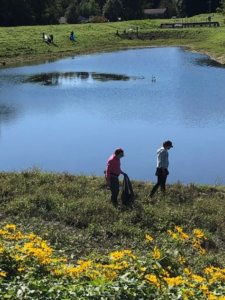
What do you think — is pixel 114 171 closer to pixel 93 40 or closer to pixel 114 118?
pixel 114 118

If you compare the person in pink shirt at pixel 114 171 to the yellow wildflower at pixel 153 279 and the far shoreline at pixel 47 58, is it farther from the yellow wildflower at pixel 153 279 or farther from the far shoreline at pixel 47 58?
the far shoreline at pixel 47 58

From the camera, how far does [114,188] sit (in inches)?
644

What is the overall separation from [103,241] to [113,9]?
111m

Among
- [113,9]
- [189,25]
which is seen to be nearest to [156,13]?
[113,9]

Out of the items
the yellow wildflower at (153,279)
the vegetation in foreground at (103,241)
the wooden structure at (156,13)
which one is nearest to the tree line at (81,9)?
the wooden structure at (156,13)

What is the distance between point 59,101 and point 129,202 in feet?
73.7

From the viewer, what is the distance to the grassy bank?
65000 millimetres

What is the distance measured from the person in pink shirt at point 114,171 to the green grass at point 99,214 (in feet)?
1.10

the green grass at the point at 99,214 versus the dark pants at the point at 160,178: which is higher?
the dark pants at the point at 160,178

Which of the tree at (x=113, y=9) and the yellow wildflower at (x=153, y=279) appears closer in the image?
the yellow wildflower at (x=153, y=279)

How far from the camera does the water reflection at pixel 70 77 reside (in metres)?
47.7

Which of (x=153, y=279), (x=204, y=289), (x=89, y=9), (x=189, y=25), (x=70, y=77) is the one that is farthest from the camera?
(x=89, y=9)

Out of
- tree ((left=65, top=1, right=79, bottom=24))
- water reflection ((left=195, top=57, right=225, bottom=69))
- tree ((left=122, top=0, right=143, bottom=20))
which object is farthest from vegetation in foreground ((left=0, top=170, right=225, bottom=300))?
tree ((left=65, top=1, right=79, bottom=24))

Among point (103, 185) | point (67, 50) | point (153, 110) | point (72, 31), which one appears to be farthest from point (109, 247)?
point (72, 31)
